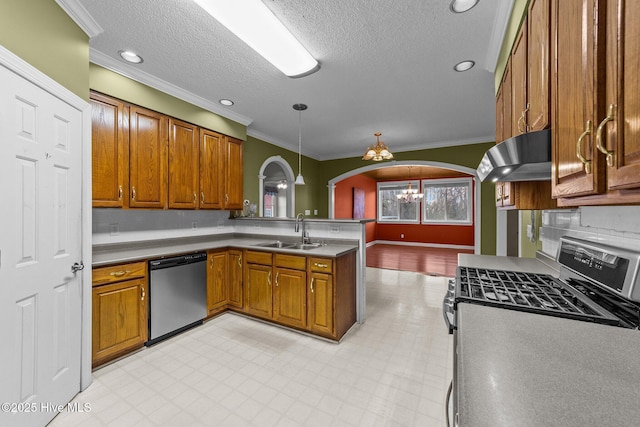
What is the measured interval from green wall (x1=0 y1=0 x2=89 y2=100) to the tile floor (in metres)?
2.15

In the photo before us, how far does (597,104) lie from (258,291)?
294 cm

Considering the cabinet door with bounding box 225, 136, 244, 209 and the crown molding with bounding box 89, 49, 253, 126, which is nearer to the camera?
the crown molding with bounding box 89, 49, 253, 126

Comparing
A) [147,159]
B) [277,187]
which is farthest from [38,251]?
[277,187]

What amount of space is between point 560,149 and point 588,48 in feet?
1.02

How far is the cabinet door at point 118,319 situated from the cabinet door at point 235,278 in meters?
0.96

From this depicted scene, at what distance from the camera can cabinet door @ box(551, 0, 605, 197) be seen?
2.22 feet

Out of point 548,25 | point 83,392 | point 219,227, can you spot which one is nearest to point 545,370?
point 548,25

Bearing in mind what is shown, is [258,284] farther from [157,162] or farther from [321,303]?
[157,162]

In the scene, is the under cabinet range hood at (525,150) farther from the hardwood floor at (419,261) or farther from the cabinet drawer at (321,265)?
the hardwood floor at (419,261)

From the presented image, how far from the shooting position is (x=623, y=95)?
0.59 metres

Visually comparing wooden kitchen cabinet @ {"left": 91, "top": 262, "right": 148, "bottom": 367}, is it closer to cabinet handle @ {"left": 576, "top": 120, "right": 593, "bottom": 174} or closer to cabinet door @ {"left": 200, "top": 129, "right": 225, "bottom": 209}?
cabinet door @ {"left": 200, "top": 129, "right": 225, "bottom": 209}

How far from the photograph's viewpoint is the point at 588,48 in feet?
2.35

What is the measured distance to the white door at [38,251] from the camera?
130 centimetres

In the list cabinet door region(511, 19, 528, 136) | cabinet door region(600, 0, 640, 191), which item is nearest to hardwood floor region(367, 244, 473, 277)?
cabinet door region(511, 19, 528, 136)
